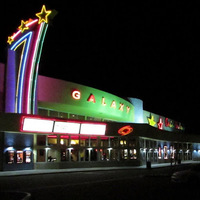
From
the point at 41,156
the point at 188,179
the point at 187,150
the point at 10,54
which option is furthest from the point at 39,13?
the point at 187,150

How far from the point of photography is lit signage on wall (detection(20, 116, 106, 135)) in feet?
103

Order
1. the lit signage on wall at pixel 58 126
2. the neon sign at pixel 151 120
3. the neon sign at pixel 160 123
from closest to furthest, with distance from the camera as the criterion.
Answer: the lit signage on wall at pixel 58 126 → the neon sign at pixel 151 120 → the neon sign at pixel 160 123

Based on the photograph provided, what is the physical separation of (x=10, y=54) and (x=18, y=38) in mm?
1650

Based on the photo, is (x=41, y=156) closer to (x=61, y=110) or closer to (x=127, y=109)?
(x=61, y=110)

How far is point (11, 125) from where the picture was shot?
30656mm

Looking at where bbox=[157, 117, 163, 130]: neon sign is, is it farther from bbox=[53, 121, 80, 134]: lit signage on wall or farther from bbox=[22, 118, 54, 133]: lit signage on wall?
bbox=[22, 118, 54, 133]: lit signage on wall

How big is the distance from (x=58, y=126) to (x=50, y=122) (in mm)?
1288

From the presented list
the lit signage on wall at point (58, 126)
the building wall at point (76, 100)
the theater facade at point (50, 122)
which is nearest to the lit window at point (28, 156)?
the theater facade at point (50, 122)

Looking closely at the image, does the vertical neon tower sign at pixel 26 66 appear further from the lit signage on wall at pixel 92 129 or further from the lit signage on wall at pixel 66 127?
the lit signage on wall at pixel 92 129

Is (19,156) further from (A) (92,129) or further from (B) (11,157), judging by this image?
(A) (92,129)

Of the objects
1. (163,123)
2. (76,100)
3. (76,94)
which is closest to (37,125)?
(76,100)

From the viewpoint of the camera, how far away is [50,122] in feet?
110

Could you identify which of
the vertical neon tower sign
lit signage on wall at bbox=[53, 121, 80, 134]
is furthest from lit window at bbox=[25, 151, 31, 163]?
the vertical neon tower sign

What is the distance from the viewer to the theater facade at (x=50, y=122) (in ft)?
106
